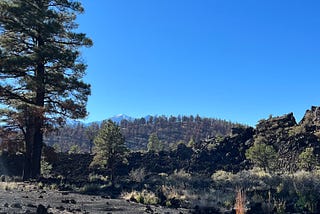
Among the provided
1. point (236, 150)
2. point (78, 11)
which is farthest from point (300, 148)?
point (78, 11)

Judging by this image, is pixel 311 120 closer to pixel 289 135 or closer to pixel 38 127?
pixel 289 135

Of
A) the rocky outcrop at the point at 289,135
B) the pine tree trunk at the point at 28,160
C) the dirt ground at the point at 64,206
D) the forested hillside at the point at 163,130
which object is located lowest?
the dirt ground at the point at 64,206

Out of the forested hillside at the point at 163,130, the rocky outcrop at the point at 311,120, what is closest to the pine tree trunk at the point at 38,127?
the rocky outcrop at the point at 311,120

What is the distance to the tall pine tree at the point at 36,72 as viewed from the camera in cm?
1652

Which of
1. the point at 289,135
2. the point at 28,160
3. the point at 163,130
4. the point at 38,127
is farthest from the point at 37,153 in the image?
the point at 163,130

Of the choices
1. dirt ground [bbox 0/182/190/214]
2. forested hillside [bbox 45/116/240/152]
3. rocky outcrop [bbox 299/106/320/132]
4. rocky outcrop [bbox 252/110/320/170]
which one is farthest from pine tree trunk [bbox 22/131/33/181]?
forested hillside [bbox 45/116/240/152]

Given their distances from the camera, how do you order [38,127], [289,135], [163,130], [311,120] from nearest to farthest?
[38,127], [289,135], [311,120], [163,130]

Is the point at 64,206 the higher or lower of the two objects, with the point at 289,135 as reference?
lower

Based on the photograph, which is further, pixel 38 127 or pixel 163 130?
pixel 163 130

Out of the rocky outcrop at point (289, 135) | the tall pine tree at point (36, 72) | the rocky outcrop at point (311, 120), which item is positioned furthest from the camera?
the rocky outcrop at point (311, 120)

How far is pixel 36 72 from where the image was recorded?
17453mm

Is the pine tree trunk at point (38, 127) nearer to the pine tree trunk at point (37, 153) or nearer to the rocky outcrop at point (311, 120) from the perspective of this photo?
the pine tree trunk at point (37, 153)

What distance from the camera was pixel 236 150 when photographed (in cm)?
4125

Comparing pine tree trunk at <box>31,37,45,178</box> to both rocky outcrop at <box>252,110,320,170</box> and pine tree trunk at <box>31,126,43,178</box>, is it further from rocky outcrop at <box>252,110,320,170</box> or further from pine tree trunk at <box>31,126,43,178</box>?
rocky outcrop at <box>252,110,320,170</box>
